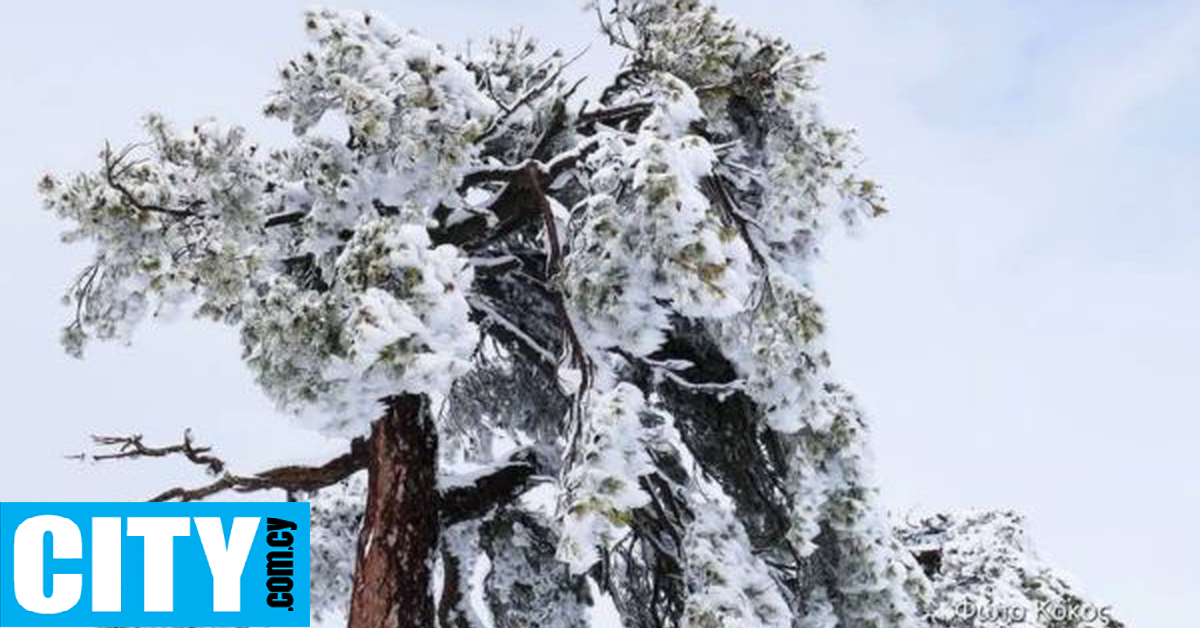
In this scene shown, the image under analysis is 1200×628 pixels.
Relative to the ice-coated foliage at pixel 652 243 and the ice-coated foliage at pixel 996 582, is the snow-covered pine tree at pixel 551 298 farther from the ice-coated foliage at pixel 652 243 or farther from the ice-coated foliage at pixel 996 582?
the ice-coated foliage at pixel 996 582

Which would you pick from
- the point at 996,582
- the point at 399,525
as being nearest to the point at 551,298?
the point at 399,525

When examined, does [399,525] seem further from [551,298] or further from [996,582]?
[996,582]

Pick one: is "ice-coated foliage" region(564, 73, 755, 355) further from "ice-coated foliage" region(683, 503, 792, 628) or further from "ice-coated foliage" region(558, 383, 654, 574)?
"ice-coated foliage" region(683, 503, 792, 628)

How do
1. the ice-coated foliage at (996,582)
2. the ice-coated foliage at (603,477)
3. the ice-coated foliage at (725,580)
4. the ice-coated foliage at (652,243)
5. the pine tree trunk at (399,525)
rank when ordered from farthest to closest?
the ice-coated foliage at (996,582) < the pine tree trunk at (399,525) < the ice-coated foliage at (725,580) < the ice-coated foliage at (652,243) < the ice-coated foliage at (603,477)

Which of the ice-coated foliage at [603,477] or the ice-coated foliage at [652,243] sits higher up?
the ice-coated foliage at [652,243]

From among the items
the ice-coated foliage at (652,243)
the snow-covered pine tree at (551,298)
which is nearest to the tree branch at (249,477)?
the snow-covered pine tree at (551,298)

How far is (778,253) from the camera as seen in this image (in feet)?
31.2

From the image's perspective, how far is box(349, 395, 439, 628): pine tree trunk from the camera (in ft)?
28.0

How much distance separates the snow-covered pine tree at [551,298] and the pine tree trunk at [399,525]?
0.7 inches

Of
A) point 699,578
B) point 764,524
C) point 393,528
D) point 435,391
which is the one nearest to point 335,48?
point 435,391

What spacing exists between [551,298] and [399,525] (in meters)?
2.26

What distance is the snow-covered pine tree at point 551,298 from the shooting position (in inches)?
289

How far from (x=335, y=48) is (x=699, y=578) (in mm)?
4081

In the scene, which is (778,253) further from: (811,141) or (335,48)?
(335,48)
